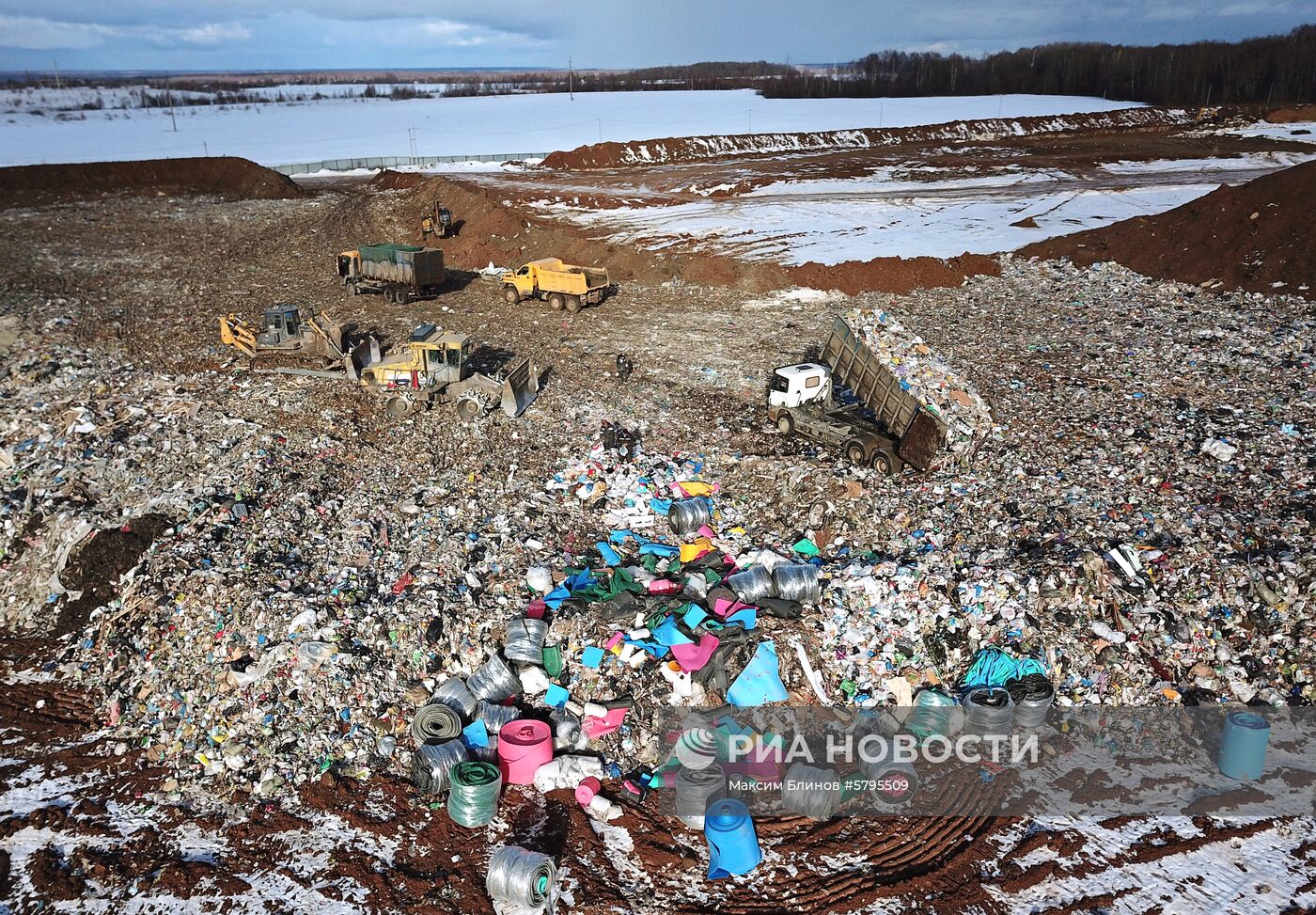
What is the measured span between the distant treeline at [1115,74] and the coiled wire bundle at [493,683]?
80.3m

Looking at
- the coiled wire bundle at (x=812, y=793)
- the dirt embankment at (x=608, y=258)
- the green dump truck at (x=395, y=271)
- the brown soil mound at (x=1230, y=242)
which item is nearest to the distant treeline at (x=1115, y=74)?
the brown soil mound at (x=1230, y=242)

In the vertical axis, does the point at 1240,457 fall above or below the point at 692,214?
below

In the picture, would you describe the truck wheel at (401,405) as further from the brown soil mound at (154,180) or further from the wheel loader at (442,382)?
the brown soil mound at (154,180)

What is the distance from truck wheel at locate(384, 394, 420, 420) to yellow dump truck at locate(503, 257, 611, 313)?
686 cm

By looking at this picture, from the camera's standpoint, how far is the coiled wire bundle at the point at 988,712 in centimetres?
815

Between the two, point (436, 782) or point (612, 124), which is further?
point (612, 124)

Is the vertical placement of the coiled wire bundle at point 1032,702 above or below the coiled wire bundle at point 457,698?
A: above

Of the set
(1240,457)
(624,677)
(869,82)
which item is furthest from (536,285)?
(869,82)

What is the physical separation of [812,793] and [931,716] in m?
1.73

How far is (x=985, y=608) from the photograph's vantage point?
9.38 metres

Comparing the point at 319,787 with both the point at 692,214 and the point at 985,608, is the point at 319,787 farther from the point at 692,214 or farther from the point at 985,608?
the point at 692,214

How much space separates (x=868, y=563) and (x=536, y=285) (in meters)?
13.7

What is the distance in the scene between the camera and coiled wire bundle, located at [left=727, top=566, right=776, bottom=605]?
974cm

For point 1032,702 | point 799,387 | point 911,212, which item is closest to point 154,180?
point 911,212
